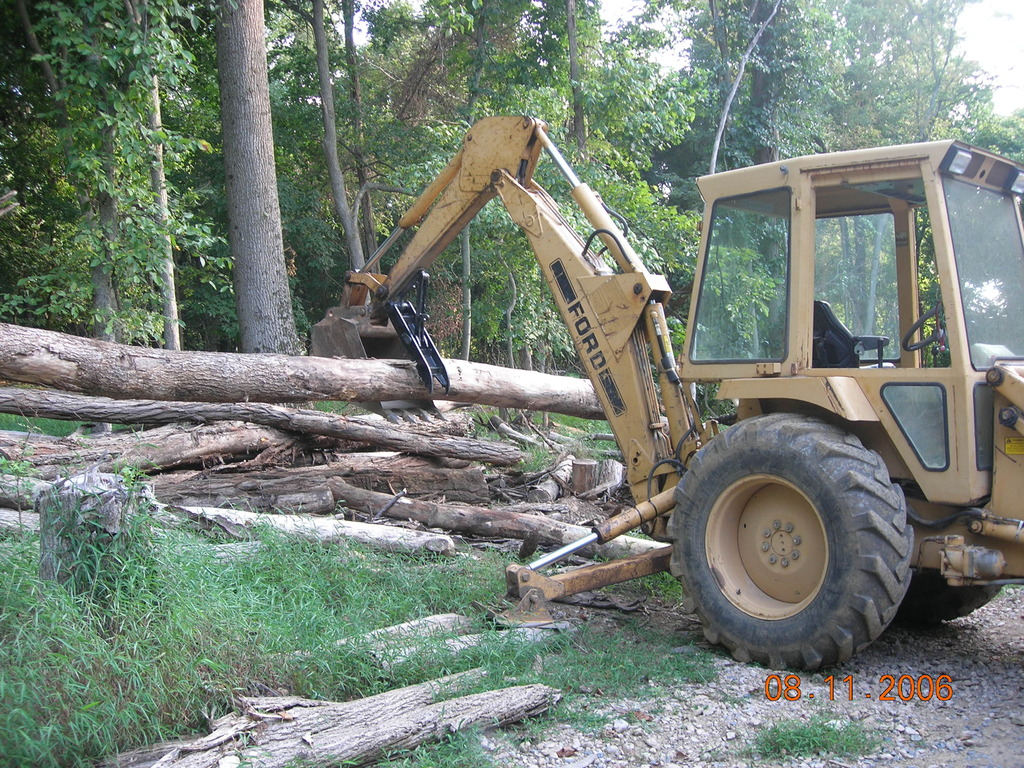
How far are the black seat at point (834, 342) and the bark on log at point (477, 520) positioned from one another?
1960mm

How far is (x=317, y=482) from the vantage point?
6531 mm

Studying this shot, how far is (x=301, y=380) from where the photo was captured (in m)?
6.77

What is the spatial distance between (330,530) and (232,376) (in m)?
1.72

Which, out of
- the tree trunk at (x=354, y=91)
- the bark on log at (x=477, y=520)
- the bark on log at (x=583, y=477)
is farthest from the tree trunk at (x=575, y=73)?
the bark on log at (x=477, y=520)

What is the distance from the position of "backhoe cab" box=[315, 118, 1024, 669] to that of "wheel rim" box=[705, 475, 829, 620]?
1 centimetres

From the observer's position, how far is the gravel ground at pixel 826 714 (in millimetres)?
3311

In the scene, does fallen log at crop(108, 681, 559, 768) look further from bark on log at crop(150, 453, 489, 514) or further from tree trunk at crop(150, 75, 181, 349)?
tree trunk at crop(150, 75, 181, 349)

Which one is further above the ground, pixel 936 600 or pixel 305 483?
pixel 305 483

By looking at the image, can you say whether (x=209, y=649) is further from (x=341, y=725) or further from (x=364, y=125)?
(x=364, y=125)

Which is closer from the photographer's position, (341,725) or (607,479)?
(341,725)

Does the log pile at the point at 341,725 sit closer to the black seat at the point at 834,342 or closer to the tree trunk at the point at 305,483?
the black seat at the point at 834,342

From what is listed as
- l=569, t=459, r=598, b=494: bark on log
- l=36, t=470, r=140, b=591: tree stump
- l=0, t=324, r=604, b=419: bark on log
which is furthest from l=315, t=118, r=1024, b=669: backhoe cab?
l=569, t=459, r=598, b=494: bark on log
